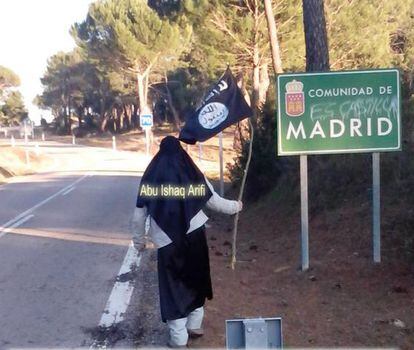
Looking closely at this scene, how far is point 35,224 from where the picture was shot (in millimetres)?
14352

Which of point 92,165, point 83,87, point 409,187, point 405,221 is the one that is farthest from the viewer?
point 83,87

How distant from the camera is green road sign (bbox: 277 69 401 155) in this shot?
796cm

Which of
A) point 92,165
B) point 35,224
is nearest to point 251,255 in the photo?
point 35,224

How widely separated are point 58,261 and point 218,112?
3962mm

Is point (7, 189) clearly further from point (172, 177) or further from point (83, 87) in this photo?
point (83, 87)

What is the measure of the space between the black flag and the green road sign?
0.78 m

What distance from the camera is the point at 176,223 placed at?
5.70 meters

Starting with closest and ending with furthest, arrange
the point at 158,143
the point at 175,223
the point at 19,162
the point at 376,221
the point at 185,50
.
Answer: the point at 175,223 → the point at 376,221 → the point at 19,162 → the point at 185,50 → the point at 158,143

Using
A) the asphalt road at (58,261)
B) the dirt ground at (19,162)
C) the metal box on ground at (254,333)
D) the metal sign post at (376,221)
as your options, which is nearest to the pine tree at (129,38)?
the dirt ground at (19,162)

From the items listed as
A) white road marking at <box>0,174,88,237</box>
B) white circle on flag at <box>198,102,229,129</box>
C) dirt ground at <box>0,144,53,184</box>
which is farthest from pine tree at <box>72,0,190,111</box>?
white circle on flag at <box>198,102,229,129</box>

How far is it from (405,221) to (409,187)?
92cm

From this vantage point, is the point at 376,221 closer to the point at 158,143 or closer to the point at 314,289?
the point at 314,289

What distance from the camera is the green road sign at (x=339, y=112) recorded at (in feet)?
26.1

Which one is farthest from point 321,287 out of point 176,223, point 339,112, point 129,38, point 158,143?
point 158,143
